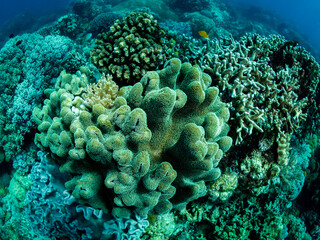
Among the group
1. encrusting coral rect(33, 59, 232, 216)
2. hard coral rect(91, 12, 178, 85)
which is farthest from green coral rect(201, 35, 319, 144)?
hard coral rect(91, 12, 178, 85)

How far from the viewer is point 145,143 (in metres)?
2.35

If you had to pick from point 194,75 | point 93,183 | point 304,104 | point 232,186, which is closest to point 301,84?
point 304,104

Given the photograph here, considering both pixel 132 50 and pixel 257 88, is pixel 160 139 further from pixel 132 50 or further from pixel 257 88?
pixel 257 88

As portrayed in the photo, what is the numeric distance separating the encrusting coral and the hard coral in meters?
0.86

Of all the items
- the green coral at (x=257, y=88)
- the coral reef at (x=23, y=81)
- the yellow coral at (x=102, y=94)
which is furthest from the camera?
the coral reef at (x=23, y=81)

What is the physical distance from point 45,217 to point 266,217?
414 cm

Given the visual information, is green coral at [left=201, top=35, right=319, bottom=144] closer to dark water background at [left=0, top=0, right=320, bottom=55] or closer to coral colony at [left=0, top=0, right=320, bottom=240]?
coral colony at [left=0, top=0, right=320, bottom=240]

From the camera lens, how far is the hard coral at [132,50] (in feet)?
11.6

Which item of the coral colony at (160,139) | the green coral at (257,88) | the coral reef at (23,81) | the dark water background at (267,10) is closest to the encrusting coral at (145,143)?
the coral colony at (160,139)

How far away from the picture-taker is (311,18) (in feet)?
280

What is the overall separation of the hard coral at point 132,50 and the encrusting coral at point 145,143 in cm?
86

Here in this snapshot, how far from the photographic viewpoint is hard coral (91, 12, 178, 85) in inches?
140

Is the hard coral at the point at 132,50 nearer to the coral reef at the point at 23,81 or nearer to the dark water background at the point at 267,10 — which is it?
the coral reef at the point at 23,81

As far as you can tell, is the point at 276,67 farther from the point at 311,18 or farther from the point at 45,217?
the point at 311,18
